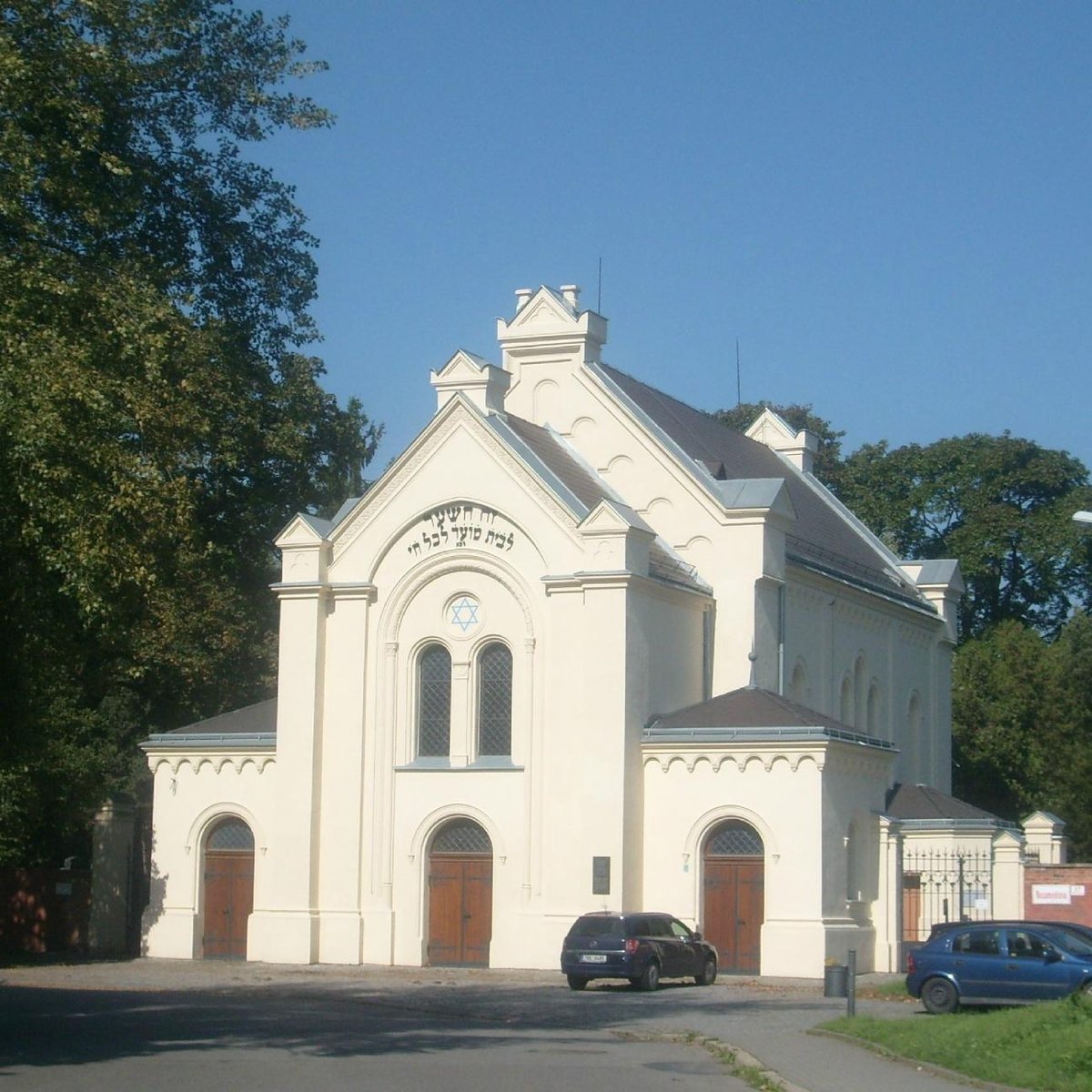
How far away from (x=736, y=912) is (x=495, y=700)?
6.83m

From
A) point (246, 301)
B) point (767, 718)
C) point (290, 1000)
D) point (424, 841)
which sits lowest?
point (290, 1000)

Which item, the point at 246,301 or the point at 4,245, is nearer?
the point at 4,245

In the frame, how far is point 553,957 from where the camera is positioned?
36.7m

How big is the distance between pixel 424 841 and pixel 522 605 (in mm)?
5431

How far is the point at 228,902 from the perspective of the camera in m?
40.8

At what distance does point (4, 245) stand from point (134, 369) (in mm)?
1878

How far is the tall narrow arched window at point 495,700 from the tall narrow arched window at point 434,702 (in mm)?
739

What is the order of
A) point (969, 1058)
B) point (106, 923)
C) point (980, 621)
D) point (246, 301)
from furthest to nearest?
point (980, 621) < point (106, 923) < point (246, 301) < point (969, 1058)

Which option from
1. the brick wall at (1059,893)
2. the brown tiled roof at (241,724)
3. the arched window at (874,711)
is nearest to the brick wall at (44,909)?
the brown tiled roof at (241,724)

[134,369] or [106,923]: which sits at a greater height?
[134,369]

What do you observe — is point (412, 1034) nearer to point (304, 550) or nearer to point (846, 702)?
point (304, 550)

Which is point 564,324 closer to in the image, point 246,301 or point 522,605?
point 522,605

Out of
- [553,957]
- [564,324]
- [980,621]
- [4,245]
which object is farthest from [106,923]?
[980,621]

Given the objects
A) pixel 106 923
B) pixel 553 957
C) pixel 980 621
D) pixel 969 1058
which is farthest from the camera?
pixel 980 621
